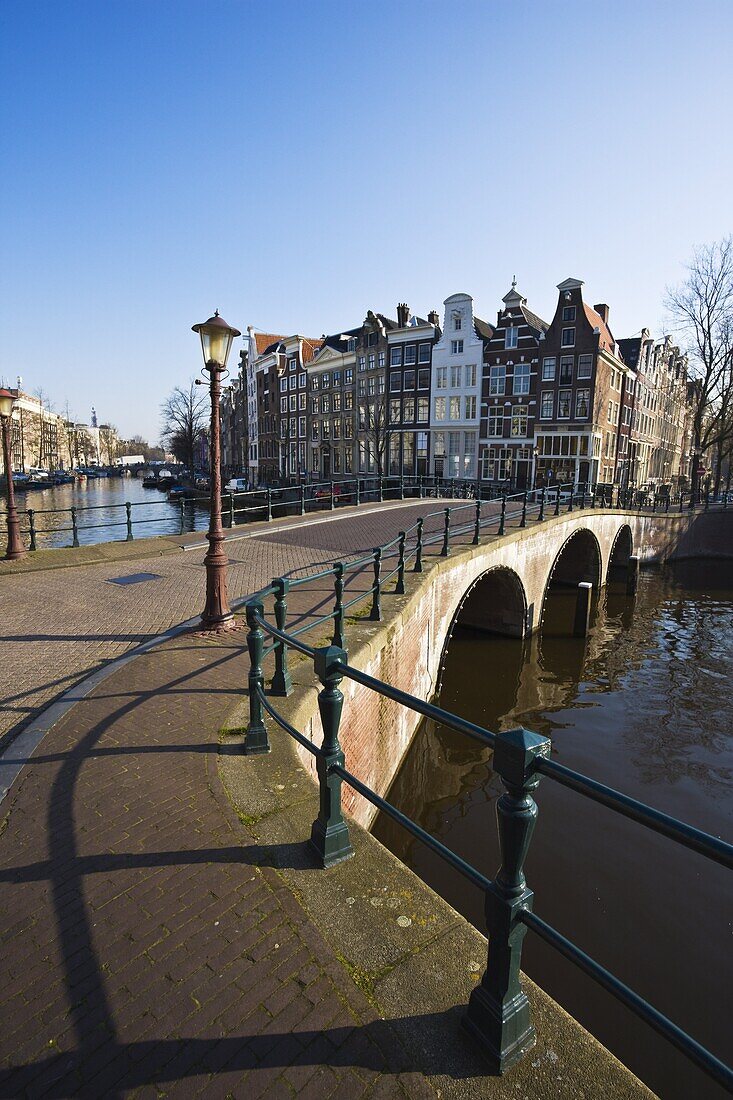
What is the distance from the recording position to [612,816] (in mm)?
8352

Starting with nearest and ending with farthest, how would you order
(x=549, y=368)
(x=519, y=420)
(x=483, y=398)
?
(x=549, y=368), (x=519, y=420), (x=483, y=398)

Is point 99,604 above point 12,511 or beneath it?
beneath

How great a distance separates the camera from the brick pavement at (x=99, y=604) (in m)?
6.06

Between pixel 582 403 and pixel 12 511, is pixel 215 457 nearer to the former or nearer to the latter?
pixel 12 511

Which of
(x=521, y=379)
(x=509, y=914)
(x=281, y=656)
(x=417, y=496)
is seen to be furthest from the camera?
(x=521, y=379)

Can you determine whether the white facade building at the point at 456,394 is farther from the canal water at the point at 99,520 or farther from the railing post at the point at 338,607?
the railing post at the point at 338,607

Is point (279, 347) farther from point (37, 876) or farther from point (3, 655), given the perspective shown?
point (37, 876)

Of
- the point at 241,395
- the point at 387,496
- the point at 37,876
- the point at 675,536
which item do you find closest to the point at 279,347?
the point at 241,395

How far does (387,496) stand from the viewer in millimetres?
39438

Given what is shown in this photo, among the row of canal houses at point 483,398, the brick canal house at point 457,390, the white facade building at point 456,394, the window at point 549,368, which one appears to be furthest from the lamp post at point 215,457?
the white facade building at point 456,394

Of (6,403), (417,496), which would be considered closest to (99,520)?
(417,496)

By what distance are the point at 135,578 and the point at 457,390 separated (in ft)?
113

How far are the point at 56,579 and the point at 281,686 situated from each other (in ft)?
24.9

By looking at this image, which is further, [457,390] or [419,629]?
[457,390]
